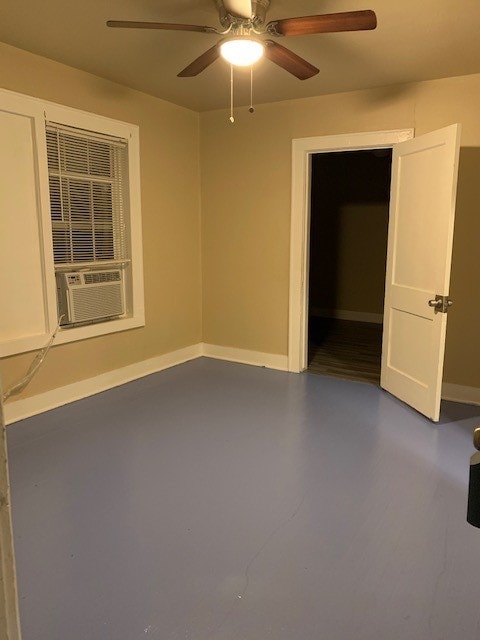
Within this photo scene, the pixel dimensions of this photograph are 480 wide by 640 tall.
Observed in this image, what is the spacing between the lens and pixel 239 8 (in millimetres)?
2355

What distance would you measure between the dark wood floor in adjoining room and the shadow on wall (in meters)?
0.74

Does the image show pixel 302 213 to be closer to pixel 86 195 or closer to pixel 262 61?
pixel 262 61

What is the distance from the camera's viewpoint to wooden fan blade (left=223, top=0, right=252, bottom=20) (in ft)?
7.52

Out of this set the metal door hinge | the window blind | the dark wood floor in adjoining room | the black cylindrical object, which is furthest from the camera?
the dark wood floor in adjoining room

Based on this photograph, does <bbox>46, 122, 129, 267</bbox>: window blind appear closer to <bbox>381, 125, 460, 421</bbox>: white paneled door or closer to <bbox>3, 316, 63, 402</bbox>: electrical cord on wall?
<bbox>3, 316, 63, 402</bbox>: electrical cord on wall

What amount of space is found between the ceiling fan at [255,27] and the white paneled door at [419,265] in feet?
3.95

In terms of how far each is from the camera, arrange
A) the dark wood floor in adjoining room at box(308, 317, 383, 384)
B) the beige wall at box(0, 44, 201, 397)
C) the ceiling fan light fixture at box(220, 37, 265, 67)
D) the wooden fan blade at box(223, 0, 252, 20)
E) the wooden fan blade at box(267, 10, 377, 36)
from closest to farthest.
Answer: the wooden fan blade at box(267, 10, 377, 36) < the wooden fan blade at box(223, 0, 252, 20) < the ceiling fan light fixture at box(220, 37, 265, 67) < the beige wall at box(0, 44, 201, 397) < the dark wood floor in adjoining room at box(308, 317, 383, 384)

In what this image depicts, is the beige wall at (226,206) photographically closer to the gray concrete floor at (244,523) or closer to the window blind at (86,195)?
the window blind at (86,195)

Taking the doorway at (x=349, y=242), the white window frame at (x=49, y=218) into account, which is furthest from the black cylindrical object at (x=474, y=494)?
the doorway at (x=349, y=242)

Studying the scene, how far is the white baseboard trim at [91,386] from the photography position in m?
3.35

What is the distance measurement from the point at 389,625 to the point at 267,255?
11.3ft

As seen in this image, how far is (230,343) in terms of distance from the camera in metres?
4.98

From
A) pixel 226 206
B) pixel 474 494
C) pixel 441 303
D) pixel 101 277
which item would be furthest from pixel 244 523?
pixel 226 206

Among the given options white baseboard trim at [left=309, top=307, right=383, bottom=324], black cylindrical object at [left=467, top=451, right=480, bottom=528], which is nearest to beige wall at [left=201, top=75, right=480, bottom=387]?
white baseboard trim at [left=309, top=307, right=383, bottom=324]
